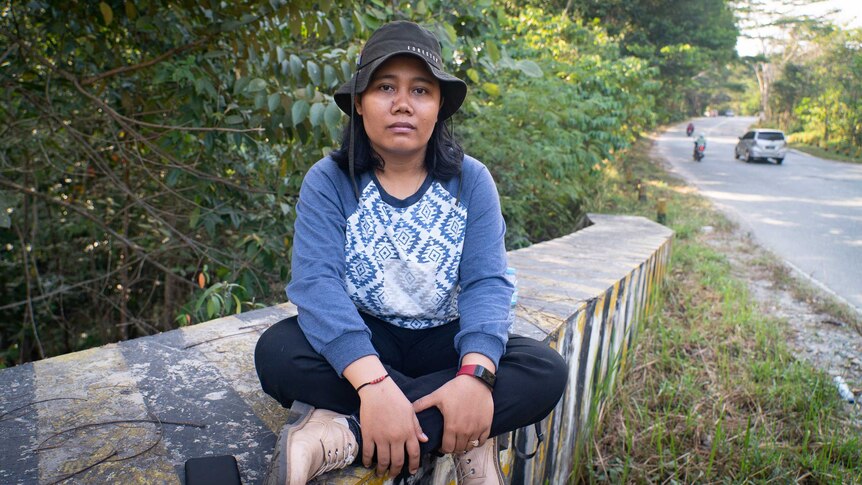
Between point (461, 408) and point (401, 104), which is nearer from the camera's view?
point (461, 408)

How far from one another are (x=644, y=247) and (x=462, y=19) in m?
2.26

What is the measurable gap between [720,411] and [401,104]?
90.5 inches

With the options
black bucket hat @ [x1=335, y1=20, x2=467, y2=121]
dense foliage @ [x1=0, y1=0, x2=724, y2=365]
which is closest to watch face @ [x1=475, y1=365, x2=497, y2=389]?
black bucket hat @ [x1=335, y1=20, x2=467, y2=121]

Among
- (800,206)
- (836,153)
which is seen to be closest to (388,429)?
(800,206)

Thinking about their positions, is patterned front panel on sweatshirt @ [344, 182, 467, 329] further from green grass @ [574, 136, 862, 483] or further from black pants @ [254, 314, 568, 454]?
green grass @ [574, 136, 862, 483]

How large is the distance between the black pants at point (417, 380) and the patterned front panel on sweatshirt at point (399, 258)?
0.12 metres

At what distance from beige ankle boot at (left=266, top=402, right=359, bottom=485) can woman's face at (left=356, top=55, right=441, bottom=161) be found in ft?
2.33

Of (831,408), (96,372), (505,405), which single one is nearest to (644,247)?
(831,408)

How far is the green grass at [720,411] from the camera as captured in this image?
2469 millimetres

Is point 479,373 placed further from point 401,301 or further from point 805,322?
point 805,322

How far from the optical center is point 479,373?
1.42 metres

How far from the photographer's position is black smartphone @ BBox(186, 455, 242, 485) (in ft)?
3.85

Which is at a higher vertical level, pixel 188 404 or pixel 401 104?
pixel 401 104

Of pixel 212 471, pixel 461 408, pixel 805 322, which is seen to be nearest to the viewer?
pixel 212 471
